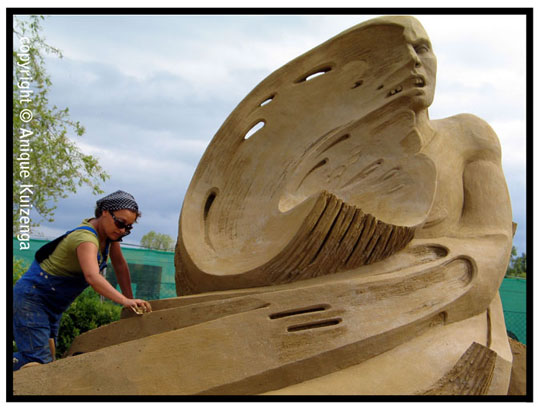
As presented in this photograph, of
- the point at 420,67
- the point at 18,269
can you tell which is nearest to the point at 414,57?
the point at 420,67

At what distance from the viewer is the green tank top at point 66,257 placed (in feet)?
10.3

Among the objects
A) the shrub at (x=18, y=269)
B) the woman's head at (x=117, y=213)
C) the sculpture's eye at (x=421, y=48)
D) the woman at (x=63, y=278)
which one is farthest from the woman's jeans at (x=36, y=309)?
the shrub at (x=18, y=269)

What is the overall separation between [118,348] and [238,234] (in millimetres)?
1435

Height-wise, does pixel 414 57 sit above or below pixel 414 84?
above

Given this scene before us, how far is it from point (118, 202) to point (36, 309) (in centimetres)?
80

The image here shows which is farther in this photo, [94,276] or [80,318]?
[80,318]

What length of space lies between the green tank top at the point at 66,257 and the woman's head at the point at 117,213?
5.8 inches

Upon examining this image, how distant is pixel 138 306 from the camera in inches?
125

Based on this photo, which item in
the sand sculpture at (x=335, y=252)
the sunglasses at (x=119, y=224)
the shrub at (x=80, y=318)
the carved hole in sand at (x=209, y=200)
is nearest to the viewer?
the sand sculpture at (x=335, y=252)

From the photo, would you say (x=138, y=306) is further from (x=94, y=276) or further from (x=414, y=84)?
(x=414, y=84)

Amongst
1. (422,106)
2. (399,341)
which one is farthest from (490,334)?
(422,106)

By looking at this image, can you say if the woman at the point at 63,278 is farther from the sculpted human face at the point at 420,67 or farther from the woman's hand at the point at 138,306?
the sculpted human face at the point at 420,67

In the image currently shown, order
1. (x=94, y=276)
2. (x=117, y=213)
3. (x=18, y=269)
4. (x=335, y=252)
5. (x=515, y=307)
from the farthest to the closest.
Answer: (x=515, y=307) → (x=18, y=269) → (x=335, y=252) → (x=117, y=213) → (x=94, y=276)

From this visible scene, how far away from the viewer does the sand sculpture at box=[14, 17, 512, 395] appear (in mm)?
2928
